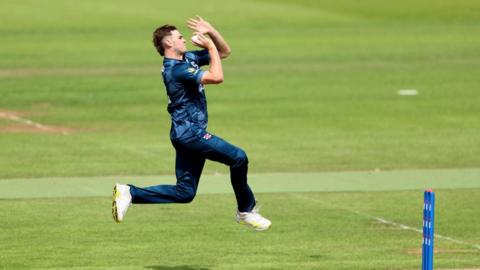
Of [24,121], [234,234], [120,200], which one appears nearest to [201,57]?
[120,200]

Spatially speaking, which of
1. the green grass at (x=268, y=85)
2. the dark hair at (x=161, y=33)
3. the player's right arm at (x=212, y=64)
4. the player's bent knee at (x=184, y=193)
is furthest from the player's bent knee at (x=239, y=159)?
the green grass at (x=268, y=85)

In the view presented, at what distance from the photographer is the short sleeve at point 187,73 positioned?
13.5m

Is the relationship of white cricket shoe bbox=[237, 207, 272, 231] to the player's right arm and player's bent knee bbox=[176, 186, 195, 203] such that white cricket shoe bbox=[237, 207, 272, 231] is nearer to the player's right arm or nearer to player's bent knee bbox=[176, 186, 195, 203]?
player's bent knee bbox=[176, 186, 195, 203]

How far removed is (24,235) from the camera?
1650 cm

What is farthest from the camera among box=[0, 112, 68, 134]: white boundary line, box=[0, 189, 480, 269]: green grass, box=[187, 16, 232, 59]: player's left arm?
box=[0, 112, 68, 134]: white boundary line

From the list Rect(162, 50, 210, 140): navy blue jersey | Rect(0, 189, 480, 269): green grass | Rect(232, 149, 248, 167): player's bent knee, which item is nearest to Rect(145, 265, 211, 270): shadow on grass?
Rect(0, 189, 480, 269): green grass

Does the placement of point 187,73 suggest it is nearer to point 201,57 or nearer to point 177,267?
point 201,57

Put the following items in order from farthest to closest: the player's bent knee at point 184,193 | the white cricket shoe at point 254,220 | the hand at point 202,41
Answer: the white cricket shoe at point 254,220, the player's bent knee at point 184,193, the hand at point 202,41

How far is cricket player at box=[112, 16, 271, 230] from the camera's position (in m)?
13.6

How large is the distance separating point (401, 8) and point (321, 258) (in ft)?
135

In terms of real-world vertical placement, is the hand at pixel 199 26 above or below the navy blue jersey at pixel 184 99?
above

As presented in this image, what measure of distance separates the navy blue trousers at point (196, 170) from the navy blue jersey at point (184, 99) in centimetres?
12

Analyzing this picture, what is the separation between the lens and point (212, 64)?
13344mm

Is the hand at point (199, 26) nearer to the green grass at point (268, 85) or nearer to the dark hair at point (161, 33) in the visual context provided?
the dark hair at point (161, 33)
